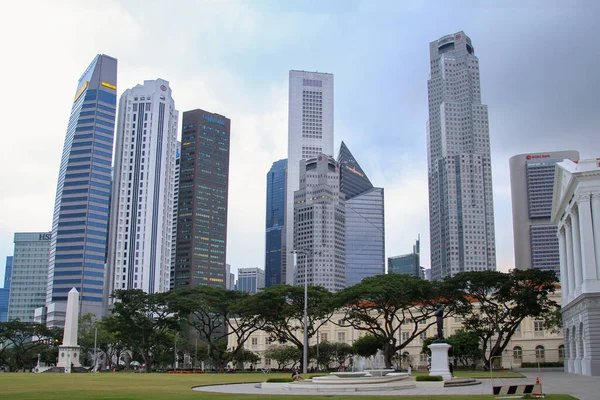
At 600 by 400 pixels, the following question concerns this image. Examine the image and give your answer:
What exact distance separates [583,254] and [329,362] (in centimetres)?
5599

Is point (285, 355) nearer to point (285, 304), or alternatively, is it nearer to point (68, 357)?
point (285, 304)

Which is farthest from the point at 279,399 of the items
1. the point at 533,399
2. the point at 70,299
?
the point at 70,299

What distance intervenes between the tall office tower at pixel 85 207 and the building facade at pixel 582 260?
14953 cm

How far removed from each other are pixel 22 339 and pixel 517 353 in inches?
3245

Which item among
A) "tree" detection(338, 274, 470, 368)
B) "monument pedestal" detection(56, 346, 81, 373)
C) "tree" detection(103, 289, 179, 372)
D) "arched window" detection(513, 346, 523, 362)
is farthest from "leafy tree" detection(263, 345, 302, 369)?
"arched window" detection(513, 346, 523, 362)

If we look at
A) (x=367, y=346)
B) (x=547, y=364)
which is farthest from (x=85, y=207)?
(x=547, y=364)

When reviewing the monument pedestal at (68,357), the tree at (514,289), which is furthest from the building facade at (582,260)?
the monument pedestal at (68,357)

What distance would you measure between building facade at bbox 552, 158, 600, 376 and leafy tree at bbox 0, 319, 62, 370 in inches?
3367

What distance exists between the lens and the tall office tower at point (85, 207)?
183m

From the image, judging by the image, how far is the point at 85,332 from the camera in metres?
117

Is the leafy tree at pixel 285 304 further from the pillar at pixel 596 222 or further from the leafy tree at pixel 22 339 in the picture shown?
the leafy tree at pixel 22 339

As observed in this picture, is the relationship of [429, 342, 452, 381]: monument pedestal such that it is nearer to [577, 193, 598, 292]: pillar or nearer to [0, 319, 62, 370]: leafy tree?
[577, 193, 598, 292]: pillar

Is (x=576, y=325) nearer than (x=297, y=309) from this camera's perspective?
Yes

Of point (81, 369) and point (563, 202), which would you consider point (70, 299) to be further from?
point (563, 202)
